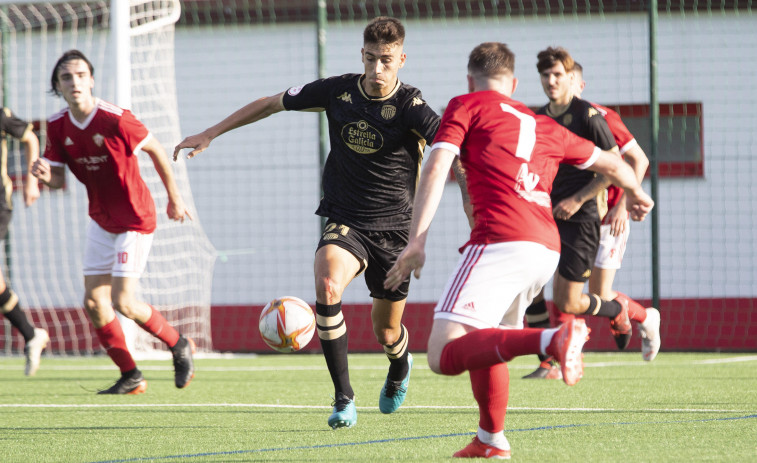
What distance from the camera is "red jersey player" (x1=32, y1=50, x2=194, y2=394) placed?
682 centimetres

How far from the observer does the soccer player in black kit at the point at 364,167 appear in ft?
16.8

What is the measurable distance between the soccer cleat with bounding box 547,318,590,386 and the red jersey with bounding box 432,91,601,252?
21.0 inches

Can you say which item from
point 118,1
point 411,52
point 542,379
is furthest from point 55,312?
point 542,379

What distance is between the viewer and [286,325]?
5.39m

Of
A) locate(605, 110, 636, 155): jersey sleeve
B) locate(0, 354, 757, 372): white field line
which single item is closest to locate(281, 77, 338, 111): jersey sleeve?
locate(605, 110, 636, 155): jersey sleeve

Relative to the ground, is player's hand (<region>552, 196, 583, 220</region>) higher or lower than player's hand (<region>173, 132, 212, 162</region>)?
lower

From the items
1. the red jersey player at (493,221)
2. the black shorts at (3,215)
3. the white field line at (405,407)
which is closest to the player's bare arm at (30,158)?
the black shorts at (3,215)

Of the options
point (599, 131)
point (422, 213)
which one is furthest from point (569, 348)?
point (599, 131)

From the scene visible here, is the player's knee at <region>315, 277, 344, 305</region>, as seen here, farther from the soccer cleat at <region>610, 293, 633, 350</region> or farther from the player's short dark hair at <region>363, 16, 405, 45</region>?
the soccer cleat at <region>610, 293, 633, 350</region>

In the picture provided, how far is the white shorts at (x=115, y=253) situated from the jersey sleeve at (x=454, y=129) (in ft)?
11.4

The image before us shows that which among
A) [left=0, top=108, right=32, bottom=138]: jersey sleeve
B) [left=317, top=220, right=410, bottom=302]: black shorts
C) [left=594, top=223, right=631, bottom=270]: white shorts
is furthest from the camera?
[left=0, top=108, right=32, bottom=138]: jersey sleeve

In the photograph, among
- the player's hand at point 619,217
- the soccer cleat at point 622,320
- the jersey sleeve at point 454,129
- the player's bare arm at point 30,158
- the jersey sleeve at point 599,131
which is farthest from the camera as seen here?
the player's bare arm at point 30,158

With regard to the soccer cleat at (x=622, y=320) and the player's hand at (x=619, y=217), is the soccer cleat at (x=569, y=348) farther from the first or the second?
the soccer cleat at (x=622, y=320)

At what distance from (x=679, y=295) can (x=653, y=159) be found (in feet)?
7.79
